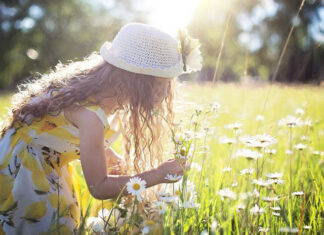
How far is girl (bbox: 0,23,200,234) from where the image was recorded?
5.00ft

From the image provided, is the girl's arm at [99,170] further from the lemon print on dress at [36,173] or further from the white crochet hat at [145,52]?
the white crochet hat at [145,52]

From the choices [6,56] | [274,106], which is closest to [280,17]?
[274,106]

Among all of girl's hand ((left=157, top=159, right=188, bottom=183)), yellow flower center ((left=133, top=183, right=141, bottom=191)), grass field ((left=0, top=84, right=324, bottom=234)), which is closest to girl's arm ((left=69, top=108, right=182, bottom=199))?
girl's hand ((left=157, top=159, right=188, bottom=183))

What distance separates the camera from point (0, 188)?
158 cm

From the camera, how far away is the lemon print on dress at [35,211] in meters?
1.57

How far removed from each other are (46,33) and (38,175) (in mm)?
26346

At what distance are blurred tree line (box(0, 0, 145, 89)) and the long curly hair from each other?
75.3 feet

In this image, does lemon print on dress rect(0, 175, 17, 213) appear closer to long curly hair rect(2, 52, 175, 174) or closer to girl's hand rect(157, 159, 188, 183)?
long curly hair rect(2, 52, 175, 174)

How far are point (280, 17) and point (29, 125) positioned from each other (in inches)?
809

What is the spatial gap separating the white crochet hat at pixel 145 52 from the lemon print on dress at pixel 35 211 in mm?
802

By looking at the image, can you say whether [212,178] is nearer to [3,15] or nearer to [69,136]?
[69,136]

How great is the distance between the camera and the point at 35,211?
5.17 feet

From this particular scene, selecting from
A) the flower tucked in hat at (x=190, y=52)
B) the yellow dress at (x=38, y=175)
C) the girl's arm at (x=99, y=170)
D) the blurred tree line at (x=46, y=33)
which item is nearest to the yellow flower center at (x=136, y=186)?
the girl's arm at (x=99, y=170)

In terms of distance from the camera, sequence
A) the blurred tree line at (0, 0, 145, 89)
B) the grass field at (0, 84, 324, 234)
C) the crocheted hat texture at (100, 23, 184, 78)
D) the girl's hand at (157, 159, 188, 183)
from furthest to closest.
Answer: the blurred tree line at (0, 0, 145, 89)
the crocheted hat texture at (100, 23, 184, 78)
the girl's hand at (157, 159, 188, 183)
the grass field at (0, 84, 324, 234)
